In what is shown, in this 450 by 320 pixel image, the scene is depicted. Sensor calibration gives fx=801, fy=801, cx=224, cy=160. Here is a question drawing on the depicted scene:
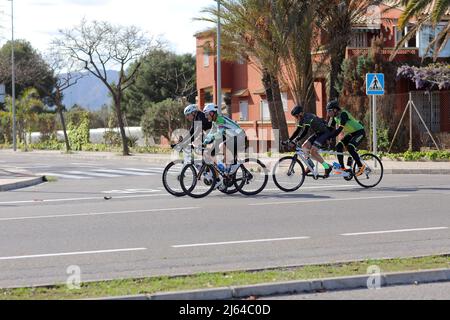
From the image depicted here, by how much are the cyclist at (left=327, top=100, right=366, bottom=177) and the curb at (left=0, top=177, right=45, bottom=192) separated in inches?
345

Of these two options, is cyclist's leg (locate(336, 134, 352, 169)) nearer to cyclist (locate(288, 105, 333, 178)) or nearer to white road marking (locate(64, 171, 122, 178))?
cyclist (locate(288, 105, 333, 178))

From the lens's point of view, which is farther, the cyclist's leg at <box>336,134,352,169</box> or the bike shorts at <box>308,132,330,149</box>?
the cyclist's leg at <box>336,134,352,169</box>

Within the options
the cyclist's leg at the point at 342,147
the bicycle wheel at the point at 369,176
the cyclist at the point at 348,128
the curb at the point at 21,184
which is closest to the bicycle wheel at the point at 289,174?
the cyclist at the point at 348,128

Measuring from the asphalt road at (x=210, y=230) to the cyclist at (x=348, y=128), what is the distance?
697 millimetres

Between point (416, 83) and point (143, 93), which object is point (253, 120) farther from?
point (143, 93)

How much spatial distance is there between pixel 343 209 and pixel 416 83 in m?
18.7

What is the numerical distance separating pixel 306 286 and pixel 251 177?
9.08 m

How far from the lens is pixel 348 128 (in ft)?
57.0

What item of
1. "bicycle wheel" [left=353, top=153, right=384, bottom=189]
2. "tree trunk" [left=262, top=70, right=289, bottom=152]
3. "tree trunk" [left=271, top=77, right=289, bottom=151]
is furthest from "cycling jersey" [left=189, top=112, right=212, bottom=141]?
"tree trunk" [left=271, top=77, right=289, bottom=151]

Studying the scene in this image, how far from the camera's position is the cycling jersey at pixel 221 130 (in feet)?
52.1

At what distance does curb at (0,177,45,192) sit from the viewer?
20.7 meters

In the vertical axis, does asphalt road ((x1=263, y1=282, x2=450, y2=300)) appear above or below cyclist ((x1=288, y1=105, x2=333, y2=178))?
below

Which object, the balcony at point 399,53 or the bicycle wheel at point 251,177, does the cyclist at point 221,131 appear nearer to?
the bicycle wheel at point 251,177
